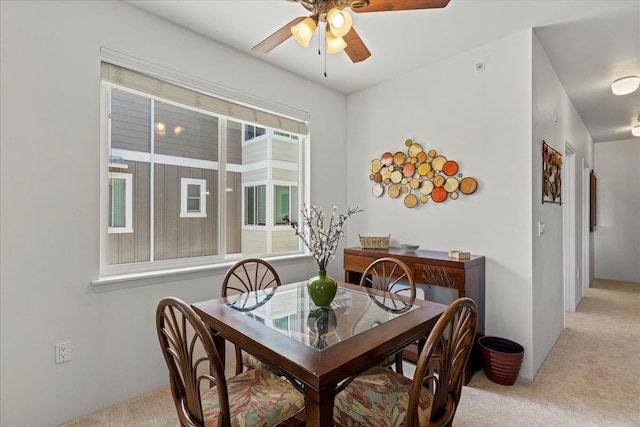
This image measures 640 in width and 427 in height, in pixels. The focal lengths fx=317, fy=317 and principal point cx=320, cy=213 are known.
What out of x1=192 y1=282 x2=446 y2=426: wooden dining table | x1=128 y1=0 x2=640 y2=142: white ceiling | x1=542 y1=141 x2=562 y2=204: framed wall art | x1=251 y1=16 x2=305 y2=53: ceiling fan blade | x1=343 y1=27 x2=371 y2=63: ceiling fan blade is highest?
x1=128 y1=0 x2=640 y2=142: white ceiling

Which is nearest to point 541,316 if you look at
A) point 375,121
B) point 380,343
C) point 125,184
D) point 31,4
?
point 380,343

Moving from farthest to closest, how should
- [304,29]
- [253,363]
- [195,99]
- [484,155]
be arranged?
[484,155]
[195,99]
[253,363]
[304,29]

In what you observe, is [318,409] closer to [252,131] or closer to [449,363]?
[449,363]

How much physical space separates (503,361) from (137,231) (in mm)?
2780

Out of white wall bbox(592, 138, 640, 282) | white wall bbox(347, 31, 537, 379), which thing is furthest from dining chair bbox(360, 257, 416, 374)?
white wall bbox(592, 138, 640, 282)

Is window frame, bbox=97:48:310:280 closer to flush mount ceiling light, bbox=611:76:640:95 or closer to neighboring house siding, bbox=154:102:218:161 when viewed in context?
neighboring house siding, bbox=154:102:218:161

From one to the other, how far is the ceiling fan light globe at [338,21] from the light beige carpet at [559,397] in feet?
7.51

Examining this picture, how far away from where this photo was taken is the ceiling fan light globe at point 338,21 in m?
1.48

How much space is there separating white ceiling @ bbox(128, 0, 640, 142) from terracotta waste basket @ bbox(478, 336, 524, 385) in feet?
7.81

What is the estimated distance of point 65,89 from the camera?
1876mm

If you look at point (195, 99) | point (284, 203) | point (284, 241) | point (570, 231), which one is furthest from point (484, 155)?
point (195, 99)

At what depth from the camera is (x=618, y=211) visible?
5.68m

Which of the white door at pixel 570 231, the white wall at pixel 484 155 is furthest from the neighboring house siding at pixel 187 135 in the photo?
the white door at pixel 570 231

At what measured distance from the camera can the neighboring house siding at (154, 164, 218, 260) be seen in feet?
7.85
